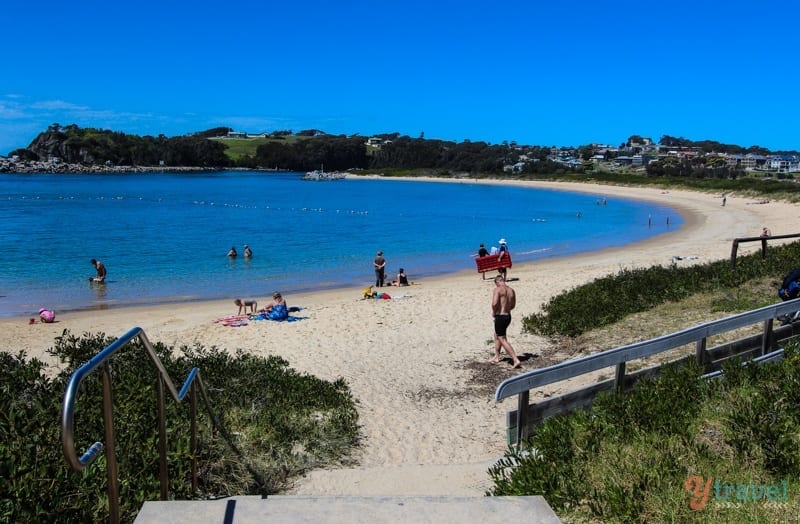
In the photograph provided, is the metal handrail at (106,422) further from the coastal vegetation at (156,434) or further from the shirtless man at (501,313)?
the shirtless man at (501,313)

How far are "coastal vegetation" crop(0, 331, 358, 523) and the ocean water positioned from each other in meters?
14.1

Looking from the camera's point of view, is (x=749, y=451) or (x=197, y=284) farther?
(x=197, y=284)

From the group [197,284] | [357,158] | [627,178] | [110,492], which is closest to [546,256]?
[197,284]

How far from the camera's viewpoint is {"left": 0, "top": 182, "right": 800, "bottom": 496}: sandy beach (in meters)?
6.17

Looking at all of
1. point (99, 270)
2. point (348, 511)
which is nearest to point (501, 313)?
point (348, 511)

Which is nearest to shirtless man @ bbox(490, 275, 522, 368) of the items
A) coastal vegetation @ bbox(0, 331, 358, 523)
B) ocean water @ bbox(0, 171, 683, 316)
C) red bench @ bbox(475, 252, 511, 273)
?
coastal vegetation @ bbox(0, 331, 358, 523)

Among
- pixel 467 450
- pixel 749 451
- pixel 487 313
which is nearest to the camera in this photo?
pixel 749 451

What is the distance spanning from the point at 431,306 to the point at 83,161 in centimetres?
17963

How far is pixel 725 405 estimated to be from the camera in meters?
5.33

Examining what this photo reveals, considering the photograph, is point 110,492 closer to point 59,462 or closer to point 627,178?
point 59,462

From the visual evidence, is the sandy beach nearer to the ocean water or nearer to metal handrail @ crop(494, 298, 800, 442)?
metal handrail @ crop(494, 298, 800, 442)

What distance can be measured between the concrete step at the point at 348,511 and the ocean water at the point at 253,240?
18846 mm

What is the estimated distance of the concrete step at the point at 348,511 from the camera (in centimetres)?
329

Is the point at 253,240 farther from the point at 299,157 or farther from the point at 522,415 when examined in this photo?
the point at 299,157
